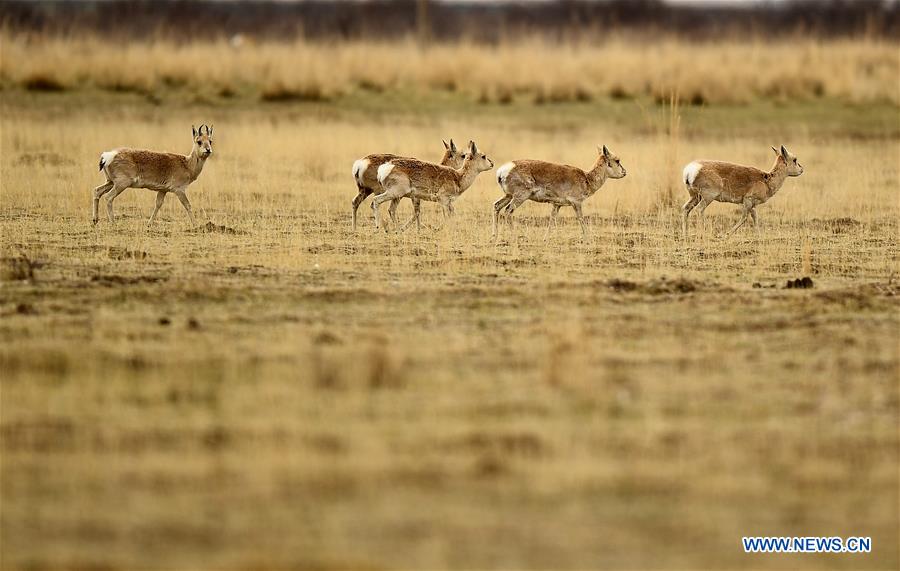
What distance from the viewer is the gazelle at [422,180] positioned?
1627 cm

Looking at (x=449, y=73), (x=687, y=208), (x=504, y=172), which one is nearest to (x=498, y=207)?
(x=504, y=172)

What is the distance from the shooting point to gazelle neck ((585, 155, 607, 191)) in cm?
1683

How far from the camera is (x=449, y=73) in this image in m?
32.7

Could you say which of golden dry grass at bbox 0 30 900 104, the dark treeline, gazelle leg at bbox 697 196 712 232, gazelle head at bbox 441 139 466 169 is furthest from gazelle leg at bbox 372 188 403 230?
the dark treeline

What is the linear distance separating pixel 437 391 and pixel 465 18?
79781 mm

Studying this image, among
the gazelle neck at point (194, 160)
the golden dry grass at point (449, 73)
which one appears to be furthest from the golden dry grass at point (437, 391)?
the golden dry grass at point (449, 73)

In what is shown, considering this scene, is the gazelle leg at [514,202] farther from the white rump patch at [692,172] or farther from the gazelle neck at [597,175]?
the white rump patch at [692,172]

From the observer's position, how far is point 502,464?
26.6 ft

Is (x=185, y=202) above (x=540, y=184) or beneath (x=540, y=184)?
beneath

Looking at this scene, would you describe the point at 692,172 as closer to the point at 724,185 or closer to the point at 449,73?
the point at 724,185

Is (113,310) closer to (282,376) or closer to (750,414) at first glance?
(282,376)

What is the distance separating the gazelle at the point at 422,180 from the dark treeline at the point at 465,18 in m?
35.5

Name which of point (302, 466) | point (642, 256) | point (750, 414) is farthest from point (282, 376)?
point (642, 256)

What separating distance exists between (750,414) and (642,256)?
19.7 ft
